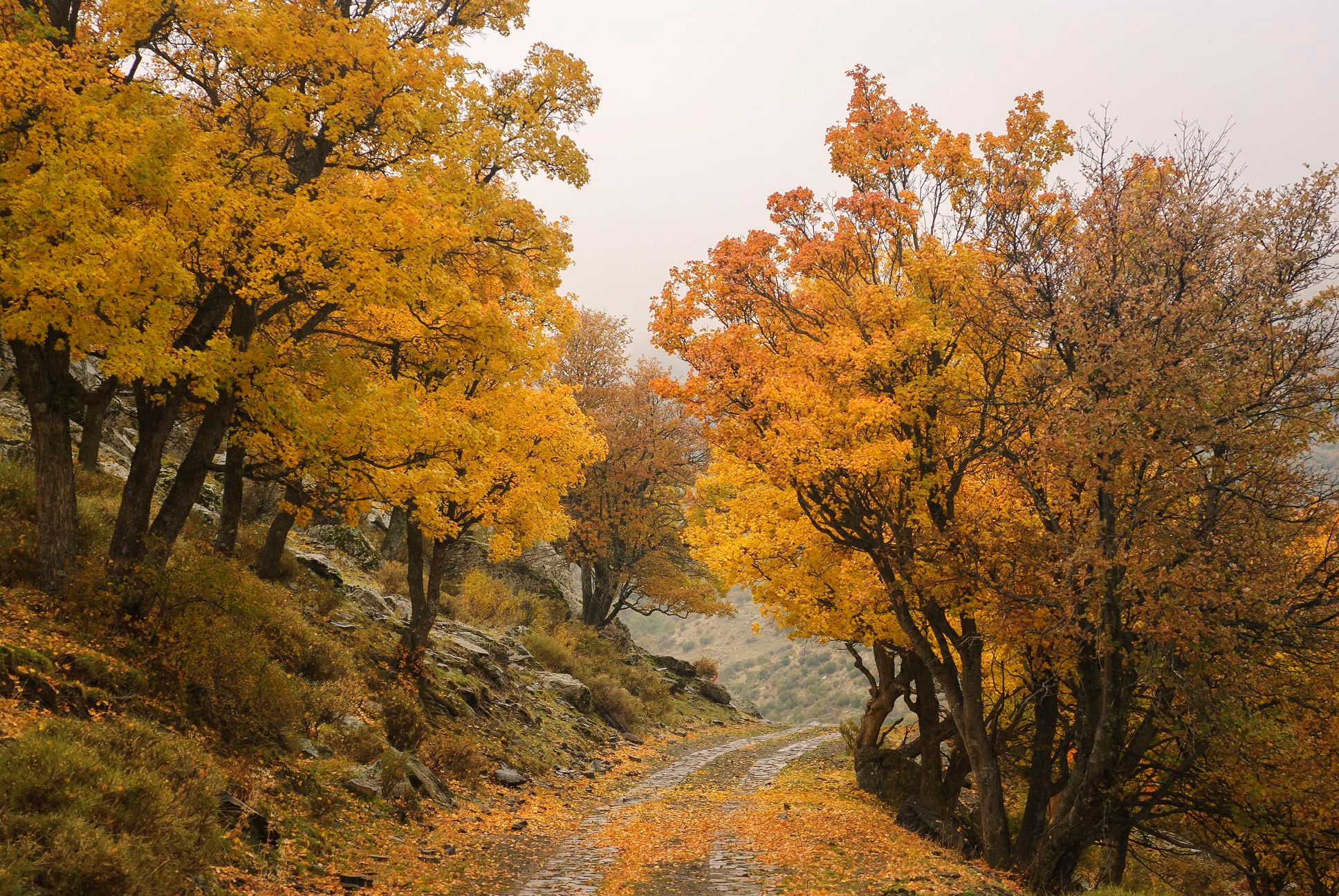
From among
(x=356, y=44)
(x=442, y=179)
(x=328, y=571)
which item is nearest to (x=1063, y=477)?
(x=442, y=179)

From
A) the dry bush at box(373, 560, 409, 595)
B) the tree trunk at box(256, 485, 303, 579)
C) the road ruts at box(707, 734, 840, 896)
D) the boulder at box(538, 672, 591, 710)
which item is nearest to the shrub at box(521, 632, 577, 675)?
the boulder at box(538, 672, 591, 710)

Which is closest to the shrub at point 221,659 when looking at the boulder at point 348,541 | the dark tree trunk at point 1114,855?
the boulder at point 348,541

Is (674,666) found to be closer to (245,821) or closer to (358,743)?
(358,743)

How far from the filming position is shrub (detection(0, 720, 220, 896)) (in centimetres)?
566

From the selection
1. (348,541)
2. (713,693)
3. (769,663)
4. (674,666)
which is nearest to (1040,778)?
(348,541)

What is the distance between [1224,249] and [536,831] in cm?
1350

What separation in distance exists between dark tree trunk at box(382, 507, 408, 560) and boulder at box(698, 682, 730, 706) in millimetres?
18515

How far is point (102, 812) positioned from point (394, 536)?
2385 cm

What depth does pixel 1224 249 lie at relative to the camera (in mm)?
10148

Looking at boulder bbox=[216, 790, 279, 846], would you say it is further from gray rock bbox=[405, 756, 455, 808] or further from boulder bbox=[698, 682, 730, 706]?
boulder bbox=[698, 682, 730, 706]

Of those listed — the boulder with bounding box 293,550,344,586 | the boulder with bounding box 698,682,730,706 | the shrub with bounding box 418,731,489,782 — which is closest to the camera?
the shrub with bounding box 418,731,489,782

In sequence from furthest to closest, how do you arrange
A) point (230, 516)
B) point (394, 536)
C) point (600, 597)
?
point (600, 597)
point (394, 536)
point (230, 516)

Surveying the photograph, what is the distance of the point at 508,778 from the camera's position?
16.2 metres

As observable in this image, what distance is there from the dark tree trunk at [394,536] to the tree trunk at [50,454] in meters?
18.0
